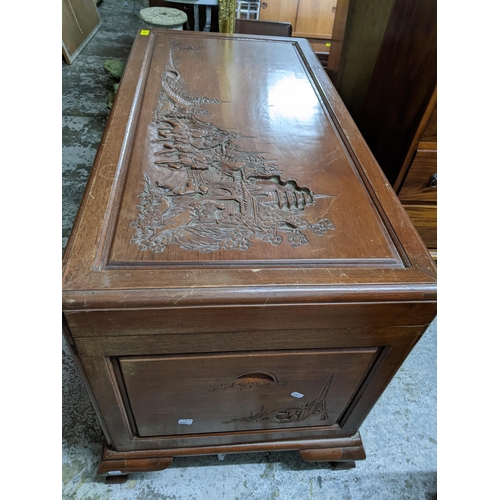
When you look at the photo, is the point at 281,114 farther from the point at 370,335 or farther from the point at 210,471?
A: the point at 210,471

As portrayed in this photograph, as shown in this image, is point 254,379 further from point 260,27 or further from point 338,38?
point 260,27

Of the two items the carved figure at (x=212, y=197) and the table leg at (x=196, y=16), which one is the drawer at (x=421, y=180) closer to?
the carved figure at (x=212, y=197)

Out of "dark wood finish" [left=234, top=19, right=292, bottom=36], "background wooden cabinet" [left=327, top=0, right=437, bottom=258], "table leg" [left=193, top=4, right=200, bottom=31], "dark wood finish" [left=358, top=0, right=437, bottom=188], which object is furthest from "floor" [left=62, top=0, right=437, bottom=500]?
"table leg" [left=193, top=4, right=200, bottom=31]

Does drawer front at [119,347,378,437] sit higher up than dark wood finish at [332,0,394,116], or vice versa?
dark wood finish at [332,0,394,116]

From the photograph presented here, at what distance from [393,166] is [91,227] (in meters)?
0.92

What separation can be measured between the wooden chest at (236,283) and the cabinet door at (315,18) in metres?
2.18

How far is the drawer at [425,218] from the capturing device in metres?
1.22

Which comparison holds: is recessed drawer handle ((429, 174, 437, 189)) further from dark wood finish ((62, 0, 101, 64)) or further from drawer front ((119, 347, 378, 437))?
dark wood finish ((62, 0, 101, 64))

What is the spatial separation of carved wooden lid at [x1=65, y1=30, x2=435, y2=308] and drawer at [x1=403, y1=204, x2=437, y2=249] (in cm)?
39

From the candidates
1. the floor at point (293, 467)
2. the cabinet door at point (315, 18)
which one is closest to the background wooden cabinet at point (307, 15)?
the cabinet door at point (315, 18)

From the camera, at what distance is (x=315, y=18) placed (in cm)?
279

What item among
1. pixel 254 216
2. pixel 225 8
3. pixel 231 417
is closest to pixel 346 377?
pixel 231 417

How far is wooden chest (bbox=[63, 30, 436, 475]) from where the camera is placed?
0.58 metres

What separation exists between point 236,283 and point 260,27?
2.18 m
